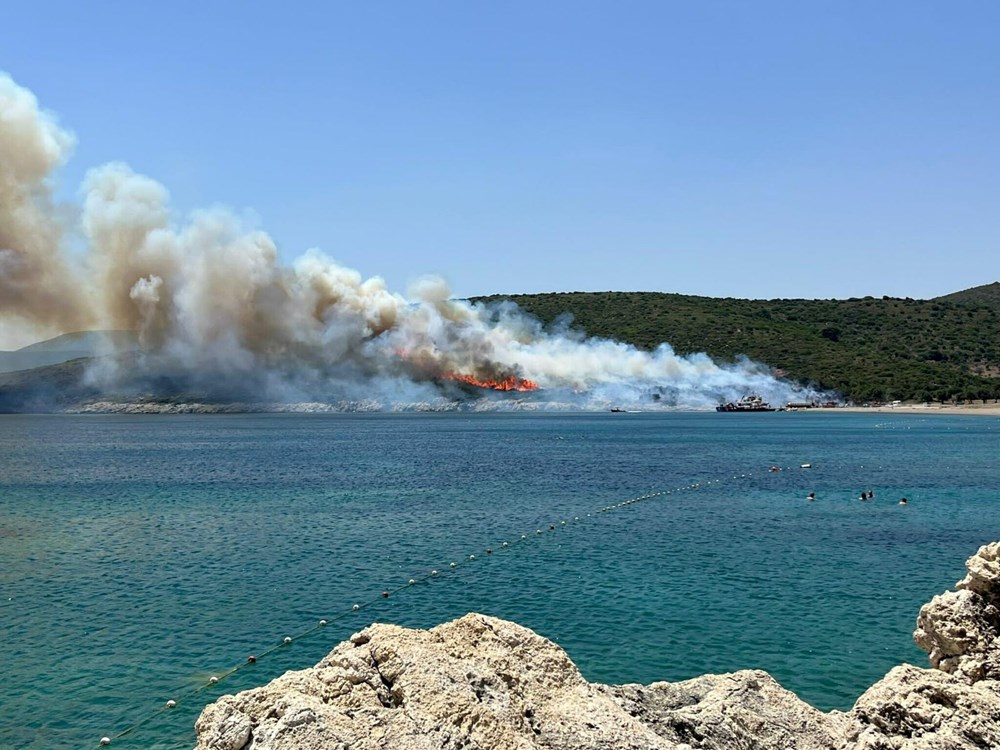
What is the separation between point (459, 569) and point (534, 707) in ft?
72.2

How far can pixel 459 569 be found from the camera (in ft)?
105

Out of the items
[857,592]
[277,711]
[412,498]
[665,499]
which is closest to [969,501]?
[665,499]

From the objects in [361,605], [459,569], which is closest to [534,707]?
[361,605]

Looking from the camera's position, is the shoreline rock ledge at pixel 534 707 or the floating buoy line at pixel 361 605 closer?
the shoreline rock ledge at pixel 534 707

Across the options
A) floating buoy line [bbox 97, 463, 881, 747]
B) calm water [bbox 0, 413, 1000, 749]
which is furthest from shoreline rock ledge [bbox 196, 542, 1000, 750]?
floating buoy line [bbox 97, 463, 881, 747]

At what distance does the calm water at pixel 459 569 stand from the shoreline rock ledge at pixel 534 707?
6720 millimetres

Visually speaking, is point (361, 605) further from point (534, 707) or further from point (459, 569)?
point (534, 707)

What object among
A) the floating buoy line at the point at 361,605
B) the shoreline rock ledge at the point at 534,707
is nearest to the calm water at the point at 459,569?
the floating buoy line at the point at 361,605

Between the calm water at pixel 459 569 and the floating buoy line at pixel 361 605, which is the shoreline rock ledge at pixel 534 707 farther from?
the floating buoy line at pixel 361 605

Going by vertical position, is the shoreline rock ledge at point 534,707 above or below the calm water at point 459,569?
above

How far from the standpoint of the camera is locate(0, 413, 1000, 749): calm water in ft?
65.7

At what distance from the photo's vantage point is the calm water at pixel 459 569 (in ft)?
65.7

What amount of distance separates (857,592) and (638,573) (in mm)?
7287

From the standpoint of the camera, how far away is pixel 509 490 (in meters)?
58.1
